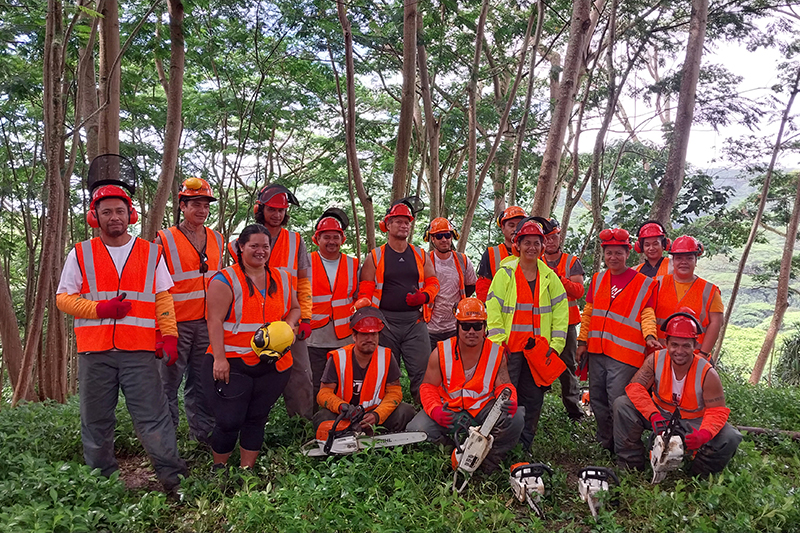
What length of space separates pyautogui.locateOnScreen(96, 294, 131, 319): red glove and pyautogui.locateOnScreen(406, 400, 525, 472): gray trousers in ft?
7.72

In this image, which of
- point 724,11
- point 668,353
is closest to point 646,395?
point 668,353

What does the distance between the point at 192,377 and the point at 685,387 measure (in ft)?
13.2

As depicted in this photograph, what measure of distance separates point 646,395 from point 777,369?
496 inches

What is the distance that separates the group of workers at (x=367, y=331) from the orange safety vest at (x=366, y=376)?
12 millimetres

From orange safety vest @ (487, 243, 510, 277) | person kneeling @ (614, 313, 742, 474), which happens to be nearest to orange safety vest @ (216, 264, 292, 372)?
orange safety vest @ (487, 243, 510, 277)

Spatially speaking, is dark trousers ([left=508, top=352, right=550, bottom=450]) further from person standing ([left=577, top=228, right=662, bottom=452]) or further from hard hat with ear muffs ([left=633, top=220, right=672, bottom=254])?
hard hat with ear muffs ([left=633, top=220, right=672, bottom=254])

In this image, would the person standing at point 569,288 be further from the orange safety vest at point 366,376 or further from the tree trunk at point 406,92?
the tree trunk at point 406,92

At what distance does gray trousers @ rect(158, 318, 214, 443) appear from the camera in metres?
4.82

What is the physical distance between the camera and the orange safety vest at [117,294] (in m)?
4.03

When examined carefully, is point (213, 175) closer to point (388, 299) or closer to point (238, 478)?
point (388, 299)

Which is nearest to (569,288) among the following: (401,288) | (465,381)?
(465,381)

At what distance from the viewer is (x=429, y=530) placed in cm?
354

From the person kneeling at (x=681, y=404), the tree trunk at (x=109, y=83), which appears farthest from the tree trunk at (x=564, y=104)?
the tree trunk at (x=109, y=83)

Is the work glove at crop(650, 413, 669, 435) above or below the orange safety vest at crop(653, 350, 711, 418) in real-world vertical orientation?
below
